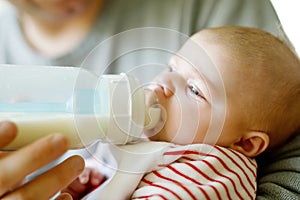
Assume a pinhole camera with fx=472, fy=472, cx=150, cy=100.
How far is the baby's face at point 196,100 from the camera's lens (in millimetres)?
806

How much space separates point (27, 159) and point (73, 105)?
12 cm

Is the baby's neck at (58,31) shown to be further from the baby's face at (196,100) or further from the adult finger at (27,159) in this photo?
the adult finger at (27,159)

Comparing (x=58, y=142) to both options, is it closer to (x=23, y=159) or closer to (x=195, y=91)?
(x=23, y=159)

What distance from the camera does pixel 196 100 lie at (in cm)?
83

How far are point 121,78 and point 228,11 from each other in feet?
1.89

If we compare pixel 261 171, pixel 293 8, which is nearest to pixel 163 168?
pixel 261 171

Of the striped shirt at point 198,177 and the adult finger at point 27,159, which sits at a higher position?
the adult finger at point 27,159

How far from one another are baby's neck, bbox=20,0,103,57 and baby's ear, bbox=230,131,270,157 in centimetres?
51

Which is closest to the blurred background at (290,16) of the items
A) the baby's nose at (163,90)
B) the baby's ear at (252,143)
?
the baby's ear at (252,143)

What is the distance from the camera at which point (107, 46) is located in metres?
1.04

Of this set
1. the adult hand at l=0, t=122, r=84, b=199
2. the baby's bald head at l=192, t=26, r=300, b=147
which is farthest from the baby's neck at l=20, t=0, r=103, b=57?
the adult hand at l=0, t=122, r=84, b=199

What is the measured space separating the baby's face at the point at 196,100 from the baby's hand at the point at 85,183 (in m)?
0.12

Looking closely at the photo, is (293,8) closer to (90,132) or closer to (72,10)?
(72,10)

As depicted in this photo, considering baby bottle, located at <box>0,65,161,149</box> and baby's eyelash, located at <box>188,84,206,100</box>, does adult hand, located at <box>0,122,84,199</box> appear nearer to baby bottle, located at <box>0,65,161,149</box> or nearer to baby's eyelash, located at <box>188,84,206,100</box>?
baby bottle, located at <box>0,65,161,149</box>
